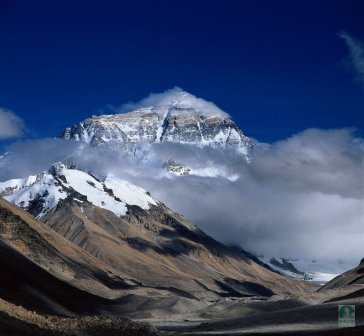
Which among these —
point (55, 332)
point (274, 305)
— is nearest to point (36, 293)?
point (274, 305)

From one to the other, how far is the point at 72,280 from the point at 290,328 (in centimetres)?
10419

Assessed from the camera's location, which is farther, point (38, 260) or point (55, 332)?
point (38, 260)

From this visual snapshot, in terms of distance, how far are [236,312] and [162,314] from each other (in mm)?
20370

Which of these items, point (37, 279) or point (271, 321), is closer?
point (271, 321)

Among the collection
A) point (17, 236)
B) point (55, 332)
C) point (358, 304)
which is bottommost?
point (55, 332)

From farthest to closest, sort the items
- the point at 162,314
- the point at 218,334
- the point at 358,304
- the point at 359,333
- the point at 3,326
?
the point at 162,314, the point at 358,304, the point at 218,334, the point at 359,333, the point at 3,326

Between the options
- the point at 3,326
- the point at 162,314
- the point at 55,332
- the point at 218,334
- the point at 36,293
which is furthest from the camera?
the point at 162,314

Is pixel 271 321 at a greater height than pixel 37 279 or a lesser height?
lesser

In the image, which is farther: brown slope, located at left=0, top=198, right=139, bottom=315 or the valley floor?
brown slope, located at left=0, top=198, right=139, bottom=315

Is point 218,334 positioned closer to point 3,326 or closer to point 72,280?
point 3,326

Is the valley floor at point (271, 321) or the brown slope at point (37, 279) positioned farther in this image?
the brown slope at point (37, 279)

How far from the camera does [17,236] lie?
176375 mm

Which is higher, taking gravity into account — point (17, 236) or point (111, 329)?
point (17, 236)

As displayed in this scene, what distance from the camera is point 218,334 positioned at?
80.8 m
